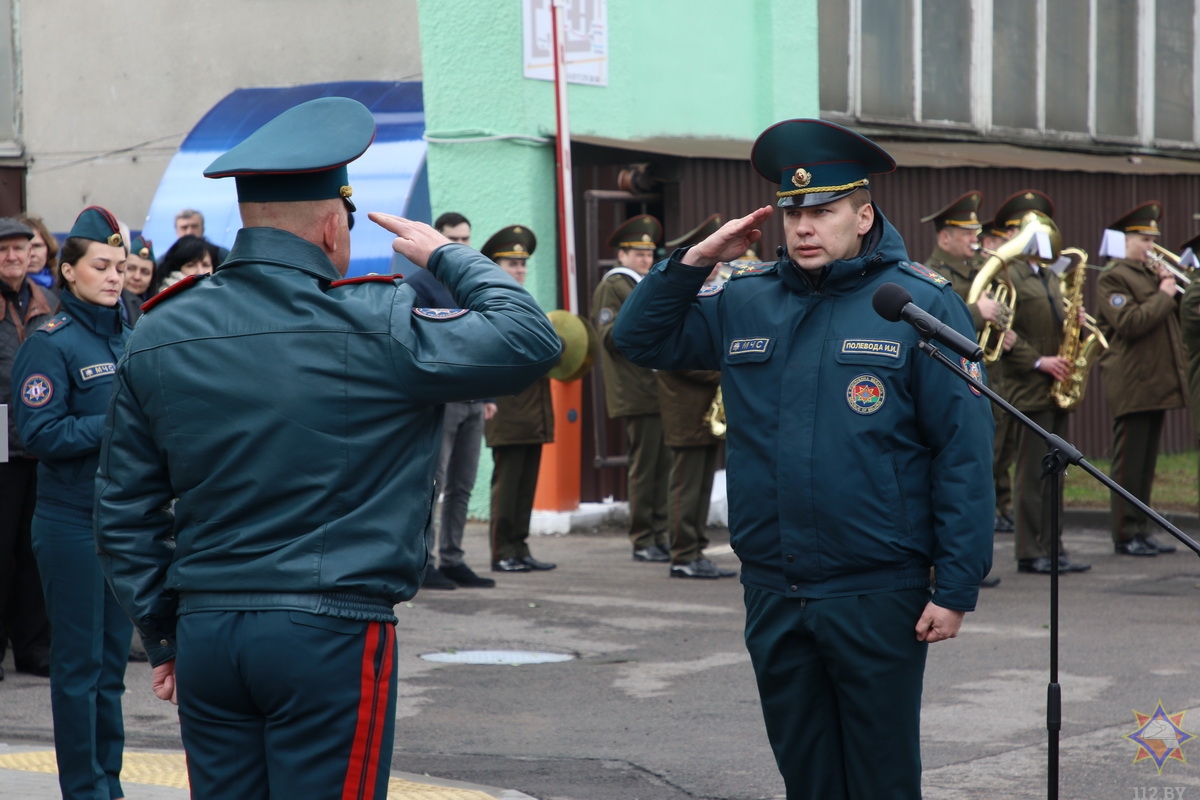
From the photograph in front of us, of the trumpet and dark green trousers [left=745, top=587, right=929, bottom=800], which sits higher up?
the trumpet

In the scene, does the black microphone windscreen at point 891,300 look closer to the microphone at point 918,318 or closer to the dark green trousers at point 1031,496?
the microphone at point 918,318

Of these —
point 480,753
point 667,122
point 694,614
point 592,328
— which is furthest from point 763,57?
point 480,753

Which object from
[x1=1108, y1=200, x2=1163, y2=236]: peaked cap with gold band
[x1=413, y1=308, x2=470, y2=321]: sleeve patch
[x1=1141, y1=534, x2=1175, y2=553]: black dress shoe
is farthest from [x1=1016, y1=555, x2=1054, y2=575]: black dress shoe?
[x1=413, y1=308, x2=470, y2=321]: sleeve patch

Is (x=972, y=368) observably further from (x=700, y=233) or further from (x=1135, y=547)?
(x=1135, y=547)

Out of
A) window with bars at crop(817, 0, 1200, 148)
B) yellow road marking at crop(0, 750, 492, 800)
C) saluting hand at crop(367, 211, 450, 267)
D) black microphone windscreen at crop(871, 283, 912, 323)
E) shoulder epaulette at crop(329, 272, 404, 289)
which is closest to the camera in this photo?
shoulder epaulette at crop(329, 272, 404, 289)

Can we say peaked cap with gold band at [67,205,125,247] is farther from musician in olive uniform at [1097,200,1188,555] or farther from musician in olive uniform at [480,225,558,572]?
musician in olive uniform at [1097,200,1188,555]

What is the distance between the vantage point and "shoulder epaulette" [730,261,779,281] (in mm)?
4338

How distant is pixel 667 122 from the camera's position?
14211 millimetres

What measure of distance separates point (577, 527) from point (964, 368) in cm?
941

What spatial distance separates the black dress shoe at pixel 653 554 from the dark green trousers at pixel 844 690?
7.62 meters

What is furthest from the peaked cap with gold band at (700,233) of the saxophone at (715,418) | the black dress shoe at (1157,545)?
the black dress shoe at (1157,545)

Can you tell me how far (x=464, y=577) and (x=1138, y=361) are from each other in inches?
206

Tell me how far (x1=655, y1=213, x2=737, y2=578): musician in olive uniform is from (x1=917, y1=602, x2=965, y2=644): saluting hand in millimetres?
6686

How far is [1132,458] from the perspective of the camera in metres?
11.8
